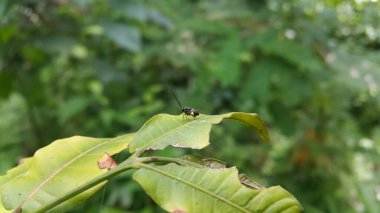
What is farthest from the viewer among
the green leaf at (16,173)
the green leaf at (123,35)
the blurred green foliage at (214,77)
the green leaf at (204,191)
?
the blurred green foliage at (214,77)

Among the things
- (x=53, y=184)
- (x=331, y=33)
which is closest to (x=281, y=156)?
(x=331, y=33)

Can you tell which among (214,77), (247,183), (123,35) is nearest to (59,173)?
(247,183)

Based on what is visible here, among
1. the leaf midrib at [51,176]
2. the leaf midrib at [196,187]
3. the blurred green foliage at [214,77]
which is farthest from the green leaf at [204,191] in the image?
the blurred green foliage at [214,77]

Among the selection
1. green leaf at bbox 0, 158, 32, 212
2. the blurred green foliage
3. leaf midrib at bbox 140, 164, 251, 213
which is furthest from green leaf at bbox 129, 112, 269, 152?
the blurred green foliage

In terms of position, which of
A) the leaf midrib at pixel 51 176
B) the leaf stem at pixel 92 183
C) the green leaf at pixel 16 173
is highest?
the leaf stem at pixel 92 183

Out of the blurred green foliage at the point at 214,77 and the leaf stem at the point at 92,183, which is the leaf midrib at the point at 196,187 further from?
the blurred green foliage at the point at 214,77

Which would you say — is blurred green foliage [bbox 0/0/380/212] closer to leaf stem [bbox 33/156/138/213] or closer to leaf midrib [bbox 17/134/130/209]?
leaf midrib [bbox 17/134/130/209]
